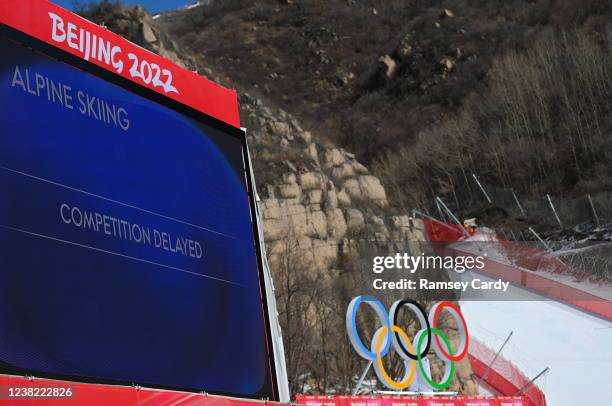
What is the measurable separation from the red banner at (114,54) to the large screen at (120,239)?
14 cm

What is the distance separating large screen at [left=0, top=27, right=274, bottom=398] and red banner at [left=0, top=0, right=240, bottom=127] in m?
0.14

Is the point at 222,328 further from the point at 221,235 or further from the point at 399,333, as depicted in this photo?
the point at 399,333

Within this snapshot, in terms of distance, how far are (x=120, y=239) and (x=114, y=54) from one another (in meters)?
1.63

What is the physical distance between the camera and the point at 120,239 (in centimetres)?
806

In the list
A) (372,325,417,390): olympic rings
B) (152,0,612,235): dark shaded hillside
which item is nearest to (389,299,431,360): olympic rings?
Answer: (372,325,417,390): olympic rings

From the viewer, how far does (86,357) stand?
7.34 m

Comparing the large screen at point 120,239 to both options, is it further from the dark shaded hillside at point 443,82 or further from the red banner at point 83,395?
the dark shaded hillside at point 443,82

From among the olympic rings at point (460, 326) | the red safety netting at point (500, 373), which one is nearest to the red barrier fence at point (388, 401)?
the olympic rings at point (460, 326)

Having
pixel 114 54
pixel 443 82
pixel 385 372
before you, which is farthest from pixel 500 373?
pixel 443 82

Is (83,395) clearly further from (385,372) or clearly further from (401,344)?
(401,344)

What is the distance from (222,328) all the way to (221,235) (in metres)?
0.88

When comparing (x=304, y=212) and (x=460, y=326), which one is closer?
(x=460, y=326)

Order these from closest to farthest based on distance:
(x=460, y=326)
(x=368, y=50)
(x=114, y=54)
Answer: (x=114, y=54) < (x=460, y=326) < (x=368, y=50)

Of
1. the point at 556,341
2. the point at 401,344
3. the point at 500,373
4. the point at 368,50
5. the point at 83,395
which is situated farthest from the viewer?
the point at 368,50
